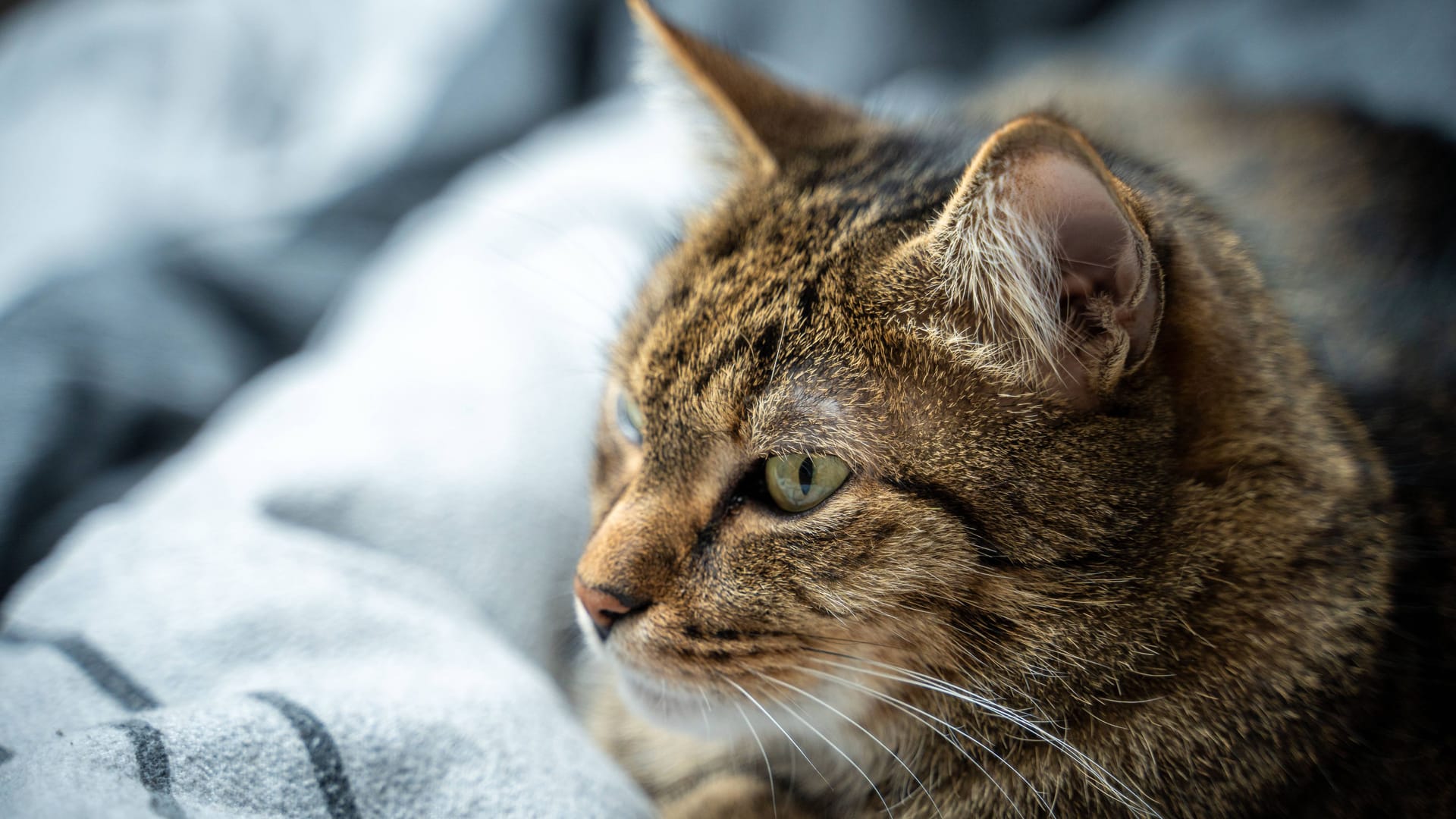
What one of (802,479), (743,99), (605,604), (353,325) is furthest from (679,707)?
(353,325)

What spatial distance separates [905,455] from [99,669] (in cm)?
74

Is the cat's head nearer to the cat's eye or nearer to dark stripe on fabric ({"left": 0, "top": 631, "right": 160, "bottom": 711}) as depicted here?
the cat's eye

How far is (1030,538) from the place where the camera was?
74 centimetres

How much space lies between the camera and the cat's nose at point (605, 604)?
825 mm

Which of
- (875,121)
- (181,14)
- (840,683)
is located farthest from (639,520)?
(181,14)

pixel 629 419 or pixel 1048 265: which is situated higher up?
pixel 1048 265

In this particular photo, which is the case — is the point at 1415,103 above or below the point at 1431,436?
above

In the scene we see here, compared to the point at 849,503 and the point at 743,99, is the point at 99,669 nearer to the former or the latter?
the point at 849,503

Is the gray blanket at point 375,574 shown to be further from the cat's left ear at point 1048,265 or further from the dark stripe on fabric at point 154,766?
the cat's left ear at point 1048,265

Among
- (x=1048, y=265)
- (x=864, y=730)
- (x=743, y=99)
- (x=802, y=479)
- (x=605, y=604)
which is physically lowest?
(x=864, y=730)

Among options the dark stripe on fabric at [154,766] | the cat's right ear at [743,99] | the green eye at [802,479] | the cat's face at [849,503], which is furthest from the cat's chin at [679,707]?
the cat's right ear at [743,99]

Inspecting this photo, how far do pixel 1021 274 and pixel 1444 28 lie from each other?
117 cm

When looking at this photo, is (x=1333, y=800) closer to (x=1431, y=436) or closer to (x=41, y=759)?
(x=1431, y=436)

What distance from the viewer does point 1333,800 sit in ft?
2.57
